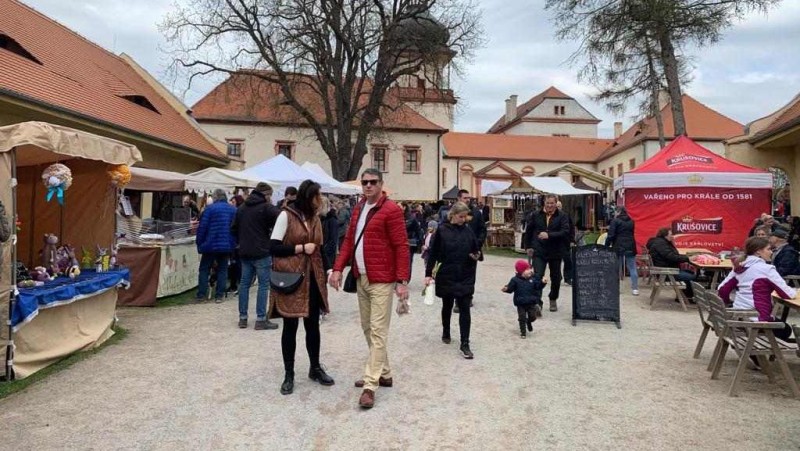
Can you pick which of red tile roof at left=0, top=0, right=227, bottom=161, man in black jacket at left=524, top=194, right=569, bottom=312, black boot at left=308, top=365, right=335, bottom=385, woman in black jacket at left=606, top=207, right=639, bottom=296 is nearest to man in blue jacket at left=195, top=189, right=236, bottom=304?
black boot at left=308, top=365, right=335, bottom=385

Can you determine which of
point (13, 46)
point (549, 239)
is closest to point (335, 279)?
point (549, 239)

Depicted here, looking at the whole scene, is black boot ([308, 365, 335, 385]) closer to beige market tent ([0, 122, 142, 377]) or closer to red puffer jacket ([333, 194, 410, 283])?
red puffer jacket ([333, 194, 410, 283])

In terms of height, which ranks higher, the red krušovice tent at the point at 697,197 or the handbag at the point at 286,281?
the red krušovice tent at the point at 697,197

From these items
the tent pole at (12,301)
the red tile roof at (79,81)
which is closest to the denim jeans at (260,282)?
the tent pole at (12,301)

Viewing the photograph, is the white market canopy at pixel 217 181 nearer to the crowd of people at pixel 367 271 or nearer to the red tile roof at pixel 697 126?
the crowd of people at pixel 367 271

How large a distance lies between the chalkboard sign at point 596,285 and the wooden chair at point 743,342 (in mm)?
2322

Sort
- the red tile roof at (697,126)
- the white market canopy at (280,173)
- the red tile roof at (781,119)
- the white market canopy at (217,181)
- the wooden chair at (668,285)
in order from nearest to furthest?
the wooden chair at (668,285) → the white market canopy at (217,181) → the white market canopy at (280,173) → the red tile roof at (781,119) → the red tile roof at (697,126)

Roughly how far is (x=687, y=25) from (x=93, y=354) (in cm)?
1963

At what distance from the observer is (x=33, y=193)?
7.37 m

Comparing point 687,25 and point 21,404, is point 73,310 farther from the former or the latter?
point 687,25

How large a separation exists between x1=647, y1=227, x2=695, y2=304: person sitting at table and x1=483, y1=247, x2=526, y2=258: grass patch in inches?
369

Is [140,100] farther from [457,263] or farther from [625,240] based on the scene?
[457,263]

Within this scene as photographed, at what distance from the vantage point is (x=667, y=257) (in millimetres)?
9453

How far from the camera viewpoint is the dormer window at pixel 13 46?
40.1 feet
